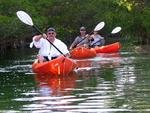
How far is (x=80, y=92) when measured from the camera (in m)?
12.2

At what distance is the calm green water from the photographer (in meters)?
9.89

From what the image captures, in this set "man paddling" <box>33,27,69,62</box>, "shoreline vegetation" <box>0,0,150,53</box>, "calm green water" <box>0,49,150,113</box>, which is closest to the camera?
"calm green water" <box>0,49,150,113</box>

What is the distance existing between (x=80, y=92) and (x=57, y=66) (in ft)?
14.4

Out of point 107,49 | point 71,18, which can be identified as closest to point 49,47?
point 107,49

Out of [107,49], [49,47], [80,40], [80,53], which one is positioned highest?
[80,40]

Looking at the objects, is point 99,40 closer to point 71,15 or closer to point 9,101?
point 9,101

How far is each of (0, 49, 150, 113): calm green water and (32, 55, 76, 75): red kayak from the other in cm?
23

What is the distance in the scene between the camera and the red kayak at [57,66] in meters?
16.3

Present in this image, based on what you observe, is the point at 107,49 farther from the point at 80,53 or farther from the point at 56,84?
the point at 56,84

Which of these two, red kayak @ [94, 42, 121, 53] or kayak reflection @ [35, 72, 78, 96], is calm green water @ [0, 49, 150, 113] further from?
red kayak @ [94, 42, 121, 53]

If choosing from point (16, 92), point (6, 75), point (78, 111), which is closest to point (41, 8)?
point (6, 75)

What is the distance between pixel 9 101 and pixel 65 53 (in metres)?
6.24

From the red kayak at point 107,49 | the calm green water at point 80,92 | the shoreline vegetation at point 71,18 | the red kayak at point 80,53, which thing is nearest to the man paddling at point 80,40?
the red kayak at point 80,53

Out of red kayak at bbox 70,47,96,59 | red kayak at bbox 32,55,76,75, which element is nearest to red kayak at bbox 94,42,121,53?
red kayak at bbox 70,47,96,59
